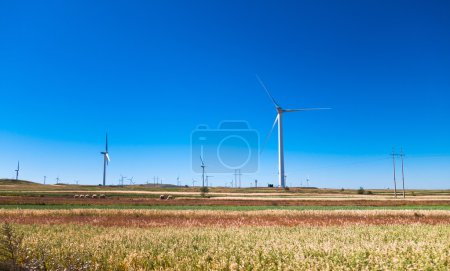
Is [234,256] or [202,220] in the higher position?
[234,256]

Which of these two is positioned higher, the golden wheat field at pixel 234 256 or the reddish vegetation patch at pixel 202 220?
the golden wheat field at pixel 234 256

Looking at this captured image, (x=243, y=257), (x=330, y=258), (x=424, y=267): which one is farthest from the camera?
(x=243, y=257)

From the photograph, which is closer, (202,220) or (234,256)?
(234,256)

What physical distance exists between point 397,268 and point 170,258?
25.6ft

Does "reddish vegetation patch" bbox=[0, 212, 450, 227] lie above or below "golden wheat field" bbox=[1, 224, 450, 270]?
below

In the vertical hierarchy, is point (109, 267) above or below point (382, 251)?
below

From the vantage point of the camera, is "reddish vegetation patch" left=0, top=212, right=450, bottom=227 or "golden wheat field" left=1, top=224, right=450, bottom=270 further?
"reddish vegetation patch" left=0, top=212, right=450, bottom=227

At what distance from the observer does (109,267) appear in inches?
502

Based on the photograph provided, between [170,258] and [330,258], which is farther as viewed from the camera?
[170,258]

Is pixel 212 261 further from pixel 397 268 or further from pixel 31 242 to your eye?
pixel 31 242

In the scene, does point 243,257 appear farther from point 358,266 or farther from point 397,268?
point 397,268

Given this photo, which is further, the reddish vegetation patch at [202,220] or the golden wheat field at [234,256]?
the reddish vegetation patch at [202,220]

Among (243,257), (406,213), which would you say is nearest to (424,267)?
(243,257)

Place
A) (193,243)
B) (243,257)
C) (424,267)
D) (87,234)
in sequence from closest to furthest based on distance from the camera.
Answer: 1. (424,267)
2. (243,257)
3. (193,243)
4. (87,234)
